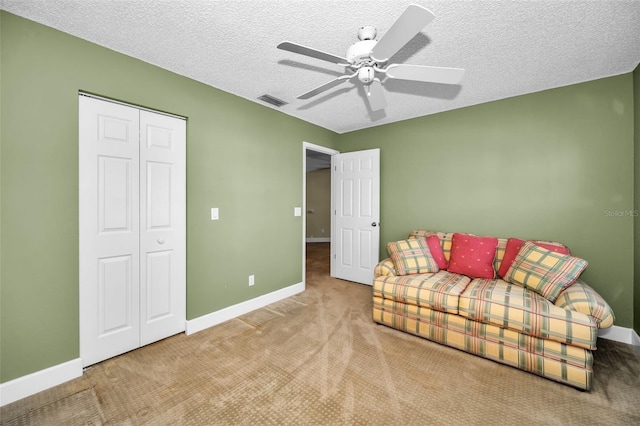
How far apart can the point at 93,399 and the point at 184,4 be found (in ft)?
8.55

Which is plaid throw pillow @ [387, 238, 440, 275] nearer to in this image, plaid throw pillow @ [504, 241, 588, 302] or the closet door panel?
plaid throw pillow @ [504, 241, 588, 302]

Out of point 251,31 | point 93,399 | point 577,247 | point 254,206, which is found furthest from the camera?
point 254,206

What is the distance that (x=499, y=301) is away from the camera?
210 cm

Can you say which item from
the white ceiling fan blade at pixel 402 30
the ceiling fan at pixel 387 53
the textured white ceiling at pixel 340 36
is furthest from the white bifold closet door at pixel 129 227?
the white ceiling fan blade at pixel 402 30

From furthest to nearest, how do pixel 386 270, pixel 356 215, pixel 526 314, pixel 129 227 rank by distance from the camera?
pixel 356 215 → pixel 386 270 → pixel 129 227 → pixel 526 314

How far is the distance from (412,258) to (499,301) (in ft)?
2.93

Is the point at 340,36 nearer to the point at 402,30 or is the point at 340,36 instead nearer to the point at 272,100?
the point at 402,30

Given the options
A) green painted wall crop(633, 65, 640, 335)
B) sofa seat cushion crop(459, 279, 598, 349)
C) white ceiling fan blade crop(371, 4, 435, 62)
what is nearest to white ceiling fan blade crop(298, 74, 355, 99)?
white ceiling fan blade crop(371, 4, 435, 62)

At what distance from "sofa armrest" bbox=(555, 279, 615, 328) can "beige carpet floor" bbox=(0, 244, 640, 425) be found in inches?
19.3

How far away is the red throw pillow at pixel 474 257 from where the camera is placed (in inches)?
107

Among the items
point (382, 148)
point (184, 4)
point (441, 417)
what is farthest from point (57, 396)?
point (382, 148)

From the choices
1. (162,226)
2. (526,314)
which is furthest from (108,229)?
(526,314)

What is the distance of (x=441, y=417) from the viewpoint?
1.56 meters

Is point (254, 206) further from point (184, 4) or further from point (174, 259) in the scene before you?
point (184, 4)
